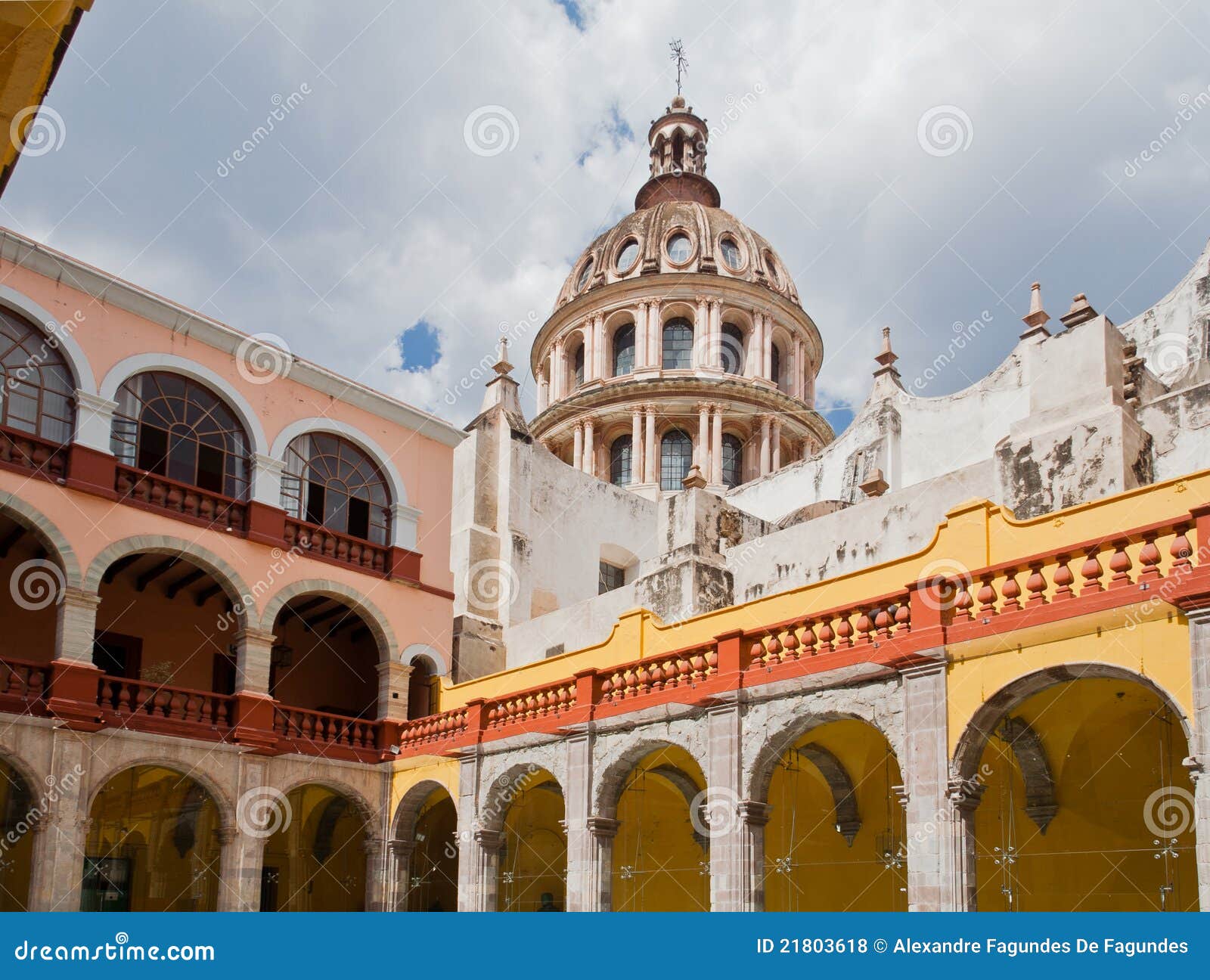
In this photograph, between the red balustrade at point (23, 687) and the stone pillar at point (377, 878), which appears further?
the stone pillar at point (377, 878)

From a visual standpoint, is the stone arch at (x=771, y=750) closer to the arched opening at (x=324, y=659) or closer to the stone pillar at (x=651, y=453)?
the arched opening at (x=324, y=659)

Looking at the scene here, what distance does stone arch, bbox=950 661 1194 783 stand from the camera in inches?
472

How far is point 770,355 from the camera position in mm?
39375

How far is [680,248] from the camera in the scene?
39750mm

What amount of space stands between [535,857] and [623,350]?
2142 cm

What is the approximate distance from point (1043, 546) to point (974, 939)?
434cm

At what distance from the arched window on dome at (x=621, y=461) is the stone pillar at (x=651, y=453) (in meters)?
0.68

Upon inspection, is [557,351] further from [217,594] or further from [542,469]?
[217,594]

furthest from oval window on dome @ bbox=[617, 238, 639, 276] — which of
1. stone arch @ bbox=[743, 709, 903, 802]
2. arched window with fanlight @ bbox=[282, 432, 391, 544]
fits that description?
stone arch @ bbox=[743, 709, 903, 802]

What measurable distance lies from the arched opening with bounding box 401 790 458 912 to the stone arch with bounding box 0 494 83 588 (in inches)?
280

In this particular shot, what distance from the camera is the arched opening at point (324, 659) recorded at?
21969 mm

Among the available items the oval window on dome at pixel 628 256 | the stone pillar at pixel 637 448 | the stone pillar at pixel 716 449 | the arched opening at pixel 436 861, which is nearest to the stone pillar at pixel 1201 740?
the arched opening at pixel 436 861

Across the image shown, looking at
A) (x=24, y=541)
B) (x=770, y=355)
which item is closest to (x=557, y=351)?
(x=770, y=355)

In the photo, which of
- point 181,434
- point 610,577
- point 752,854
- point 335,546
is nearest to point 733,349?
point 610,577
